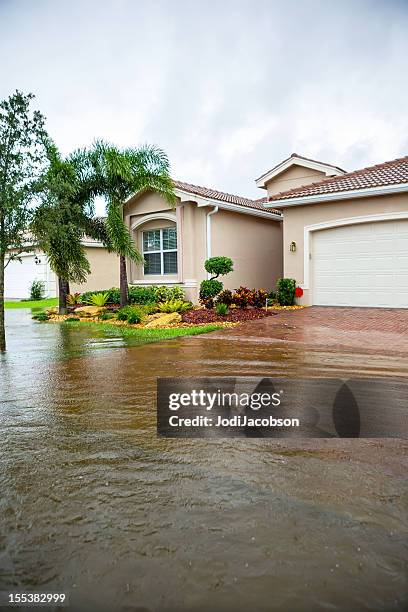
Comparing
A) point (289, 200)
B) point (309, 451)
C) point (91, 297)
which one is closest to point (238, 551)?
point (309, 451)

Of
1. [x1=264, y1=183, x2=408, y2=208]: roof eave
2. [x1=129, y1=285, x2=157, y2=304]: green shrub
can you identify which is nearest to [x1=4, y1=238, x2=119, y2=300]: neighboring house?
[x1=129, y1=285, x2=157, y2=304]: green shrub

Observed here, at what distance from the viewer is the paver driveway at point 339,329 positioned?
8.85 meters

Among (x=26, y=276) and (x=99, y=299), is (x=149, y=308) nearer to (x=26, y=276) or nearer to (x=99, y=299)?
(x=99, y=299)

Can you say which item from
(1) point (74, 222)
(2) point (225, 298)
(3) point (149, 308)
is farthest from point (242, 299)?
(1) point (74, 222)

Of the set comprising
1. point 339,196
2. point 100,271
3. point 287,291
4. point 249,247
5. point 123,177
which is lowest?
point 287,291

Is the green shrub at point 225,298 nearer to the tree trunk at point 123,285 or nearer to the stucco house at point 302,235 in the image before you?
the stucco house at point 302,235

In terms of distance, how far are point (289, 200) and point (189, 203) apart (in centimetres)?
364

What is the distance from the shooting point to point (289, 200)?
1516 cm

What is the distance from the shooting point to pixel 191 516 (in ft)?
9.00

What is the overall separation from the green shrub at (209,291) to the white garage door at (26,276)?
12712 millimetres

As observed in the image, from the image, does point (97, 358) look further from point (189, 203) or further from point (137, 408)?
point (189, 203)

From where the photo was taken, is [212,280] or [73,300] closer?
[212,280]

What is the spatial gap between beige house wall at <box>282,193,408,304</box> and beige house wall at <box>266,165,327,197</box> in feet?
17.4

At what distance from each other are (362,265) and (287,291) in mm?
2570
